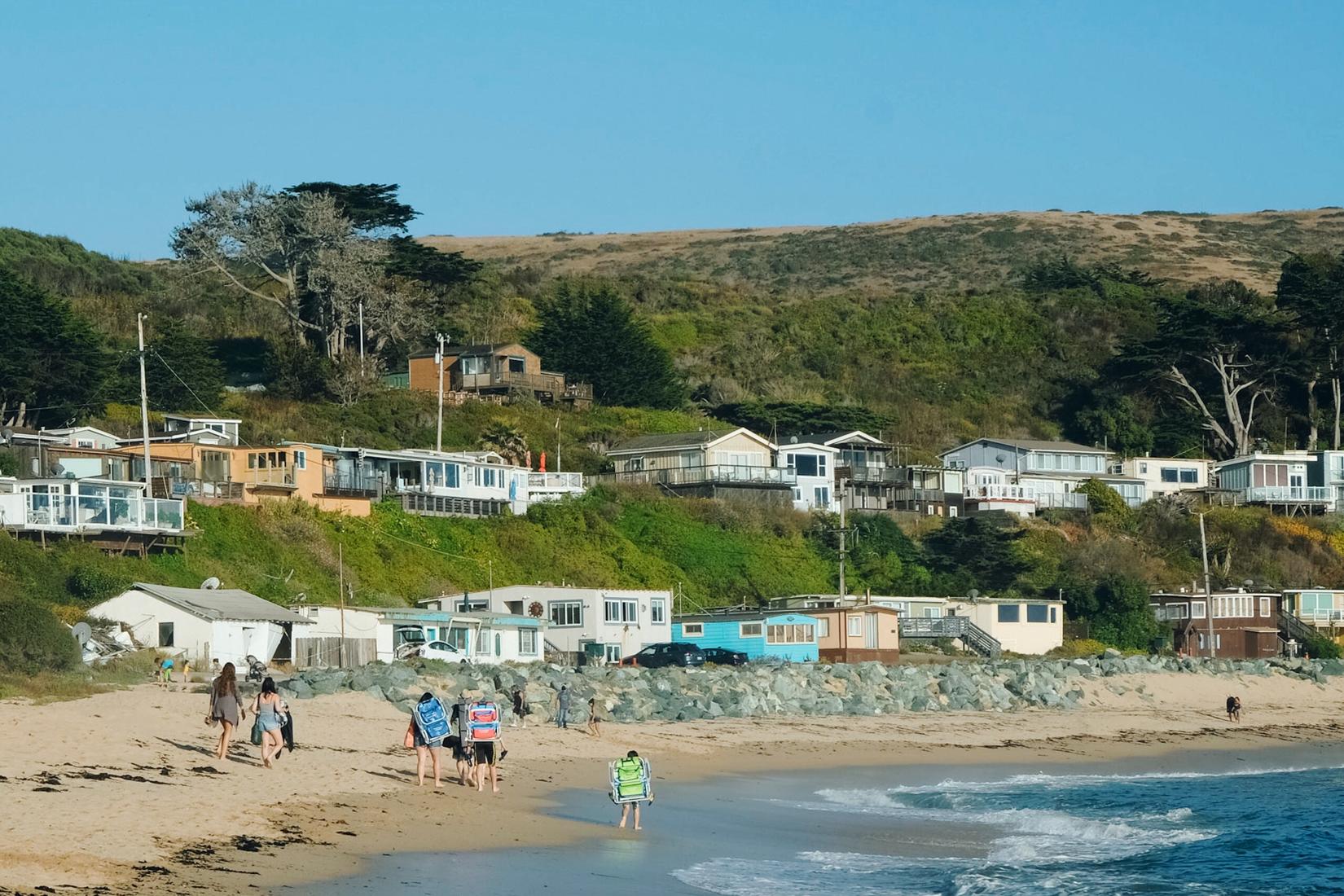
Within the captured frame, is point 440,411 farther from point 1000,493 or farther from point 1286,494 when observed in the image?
point 1286,494

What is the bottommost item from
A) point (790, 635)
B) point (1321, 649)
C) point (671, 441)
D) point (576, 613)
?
point (1321, 649)

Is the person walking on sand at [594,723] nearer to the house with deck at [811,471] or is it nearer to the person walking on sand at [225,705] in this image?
the person walking on sand at [225,705]

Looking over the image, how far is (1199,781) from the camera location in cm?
3434

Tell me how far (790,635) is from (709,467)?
1314cm

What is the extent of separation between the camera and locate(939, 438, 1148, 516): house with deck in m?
71.4

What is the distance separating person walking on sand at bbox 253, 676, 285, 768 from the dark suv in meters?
24.2

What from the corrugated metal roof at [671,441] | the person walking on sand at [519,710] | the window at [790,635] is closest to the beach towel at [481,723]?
the person walking on sand at [519,710]

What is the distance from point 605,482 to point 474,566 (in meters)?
10.1

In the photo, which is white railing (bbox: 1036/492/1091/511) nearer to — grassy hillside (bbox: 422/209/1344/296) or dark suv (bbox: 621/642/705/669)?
dark suv (bbox: 621/642/705/669)

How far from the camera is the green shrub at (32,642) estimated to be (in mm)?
32812

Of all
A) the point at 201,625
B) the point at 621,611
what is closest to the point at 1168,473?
the point at 621,611

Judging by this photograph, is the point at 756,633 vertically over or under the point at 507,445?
under

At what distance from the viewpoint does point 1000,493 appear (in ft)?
235

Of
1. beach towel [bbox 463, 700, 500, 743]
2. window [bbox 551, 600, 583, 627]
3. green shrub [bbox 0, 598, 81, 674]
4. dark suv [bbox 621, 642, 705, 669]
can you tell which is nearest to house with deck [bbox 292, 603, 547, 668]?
window [bbox 551, 600, 583, 627]
